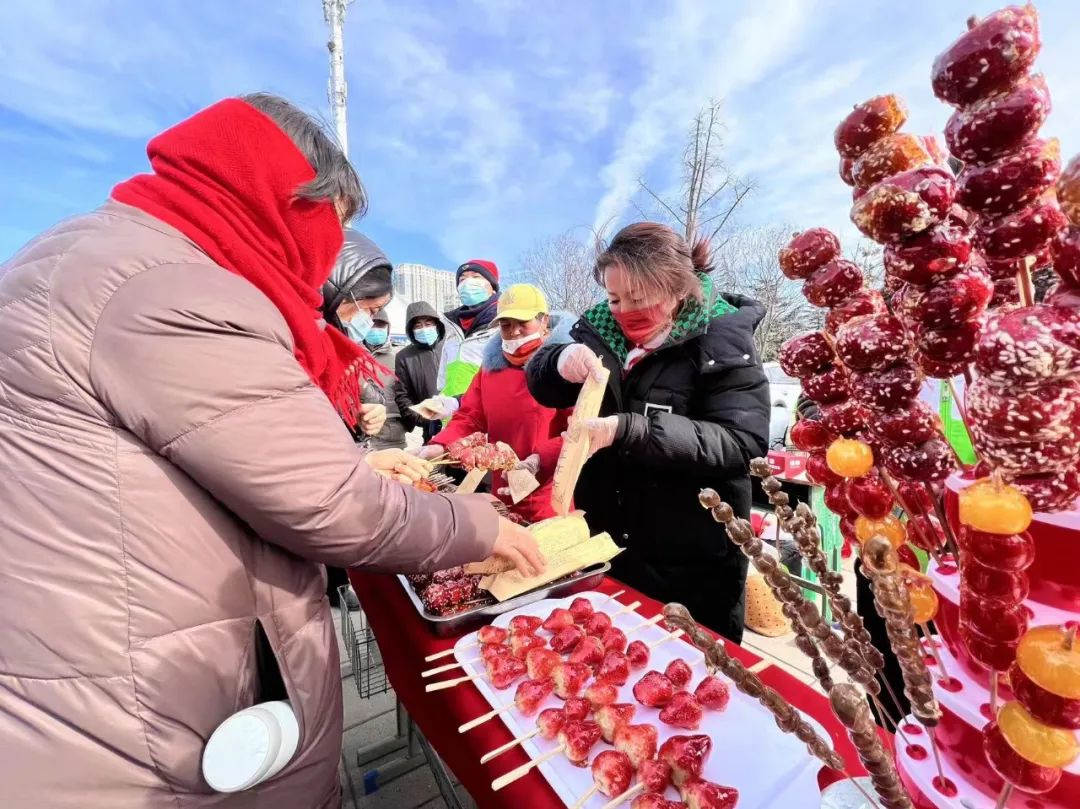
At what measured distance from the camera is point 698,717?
1144 mm

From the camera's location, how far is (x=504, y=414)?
10.4ft

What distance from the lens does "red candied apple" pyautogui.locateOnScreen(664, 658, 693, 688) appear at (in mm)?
1283

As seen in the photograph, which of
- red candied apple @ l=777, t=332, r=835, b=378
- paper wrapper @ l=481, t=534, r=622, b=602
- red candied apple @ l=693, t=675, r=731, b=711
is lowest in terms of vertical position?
red candied apple @ l=693, t=675, r=731, b=711

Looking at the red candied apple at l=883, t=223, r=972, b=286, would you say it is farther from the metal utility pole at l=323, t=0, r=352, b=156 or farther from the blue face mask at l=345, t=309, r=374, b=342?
the metal utility pole at l=323, t=0, r=352, b=156

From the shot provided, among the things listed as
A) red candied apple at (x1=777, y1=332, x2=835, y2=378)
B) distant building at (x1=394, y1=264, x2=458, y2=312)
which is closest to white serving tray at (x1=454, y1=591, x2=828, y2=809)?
red candied apple at (x1=777, y1=332, x2=835, y2=378)

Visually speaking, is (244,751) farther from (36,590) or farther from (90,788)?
(36,590)

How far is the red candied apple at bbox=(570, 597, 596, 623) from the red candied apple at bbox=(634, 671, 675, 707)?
324mm

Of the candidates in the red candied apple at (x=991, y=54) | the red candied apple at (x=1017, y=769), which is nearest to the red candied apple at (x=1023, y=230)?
the red candied apple at (x=991, y=54)

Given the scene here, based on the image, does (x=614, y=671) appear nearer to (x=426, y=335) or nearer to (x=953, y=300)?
(x=953, y=300)

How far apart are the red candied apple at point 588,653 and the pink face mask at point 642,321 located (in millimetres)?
1278

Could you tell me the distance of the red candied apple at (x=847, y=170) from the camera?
645 millimetres

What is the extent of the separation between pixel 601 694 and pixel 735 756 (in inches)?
12.6

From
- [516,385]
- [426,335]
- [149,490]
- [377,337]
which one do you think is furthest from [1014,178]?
[426,335]

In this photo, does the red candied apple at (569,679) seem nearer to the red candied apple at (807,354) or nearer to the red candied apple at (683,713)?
the red candied apple at (683,713)
